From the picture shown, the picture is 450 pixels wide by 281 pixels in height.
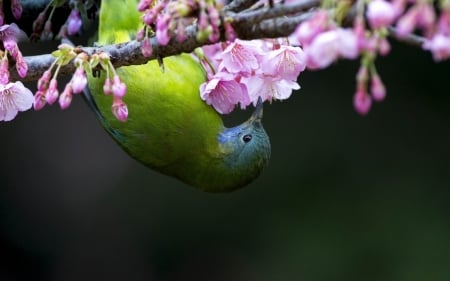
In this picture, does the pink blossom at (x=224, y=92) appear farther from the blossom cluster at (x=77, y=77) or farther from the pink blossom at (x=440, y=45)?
the pink blossom at (x=440, y=45)

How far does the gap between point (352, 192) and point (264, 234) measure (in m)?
0.72

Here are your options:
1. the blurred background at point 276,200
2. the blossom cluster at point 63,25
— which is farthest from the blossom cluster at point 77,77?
the blurred background at point 276,200

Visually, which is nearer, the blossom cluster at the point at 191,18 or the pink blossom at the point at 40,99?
the blossom cluster at the point at 191,18

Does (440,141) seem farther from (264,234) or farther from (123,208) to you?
(123,208)

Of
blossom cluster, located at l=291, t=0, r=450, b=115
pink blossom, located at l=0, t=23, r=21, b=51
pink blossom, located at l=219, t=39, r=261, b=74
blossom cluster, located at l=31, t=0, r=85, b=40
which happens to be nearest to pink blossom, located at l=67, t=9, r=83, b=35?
blossom cluster, located at l=31, t=0, r=85, b=40

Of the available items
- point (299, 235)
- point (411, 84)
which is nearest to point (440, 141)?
point (411, 84)

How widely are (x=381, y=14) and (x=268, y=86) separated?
1118mm

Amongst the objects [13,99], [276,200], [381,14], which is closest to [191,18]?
[381,14]

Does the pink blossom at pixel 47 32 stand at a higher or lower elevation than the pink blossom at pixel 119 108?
lower

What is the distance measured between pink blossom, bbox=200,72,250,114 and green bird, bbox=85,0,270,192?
187 mm

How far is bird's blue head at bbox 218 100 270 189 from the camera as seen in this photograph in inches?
120

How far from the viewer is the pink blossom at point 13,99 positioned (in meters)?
2.27

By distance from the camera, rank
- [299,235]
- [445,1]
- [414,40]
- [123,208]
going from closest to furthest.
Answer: [445,1] → [414,40] → [299,235] → [123,208]

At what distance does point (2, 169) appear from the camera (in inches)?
240
